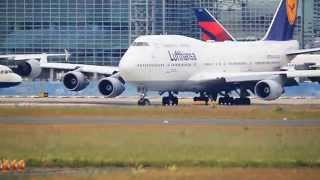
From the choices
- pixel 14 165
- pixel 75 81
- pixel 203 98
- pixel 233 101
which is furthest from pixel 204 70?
pixel 14 165

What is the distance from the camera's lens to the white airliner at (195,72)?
224 feet

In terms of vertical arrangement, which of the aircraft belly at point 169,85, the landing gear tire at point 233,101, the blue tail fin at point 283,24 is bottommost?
the landing gear tire at point 233,101

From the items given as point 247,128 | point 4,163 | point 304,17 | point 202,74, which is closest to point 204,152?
point 4,163

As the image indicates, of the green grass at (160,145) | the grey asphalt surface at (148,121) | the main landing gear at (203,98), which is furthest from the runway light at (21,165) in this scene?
the main landing gear at (203,98)

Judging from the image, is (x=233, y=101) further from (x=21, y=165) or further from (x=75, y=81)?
(x=21, y=165)

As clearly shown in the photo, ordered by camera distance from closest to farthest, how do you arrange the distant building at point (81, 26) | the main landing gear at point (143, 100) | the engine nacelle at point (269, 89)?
the engine nacelle at point (269, 89) → the main landing gear at point (143, 100) → the distant building at point (81, 26)

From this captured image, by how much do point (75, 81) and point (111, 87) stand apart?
496 cm

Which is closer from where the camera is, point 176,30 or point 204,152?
point 204,152

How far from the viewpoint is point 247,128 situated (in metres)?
36.3

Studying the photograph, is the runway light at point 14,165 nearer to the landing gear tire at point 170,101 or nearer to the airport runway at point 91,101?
the airport runway at point 91,101

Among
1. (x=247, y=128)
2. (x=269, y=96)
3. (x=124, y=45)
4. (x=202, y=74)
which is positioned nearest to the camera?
(x=247, y=128)

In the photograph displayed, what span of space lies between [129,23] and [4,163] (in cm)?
13041

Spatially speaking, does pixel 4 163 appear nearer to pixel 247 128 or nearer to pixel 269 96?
pixel 247 128

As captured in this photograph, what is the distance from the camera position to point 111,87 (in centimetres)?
7006
